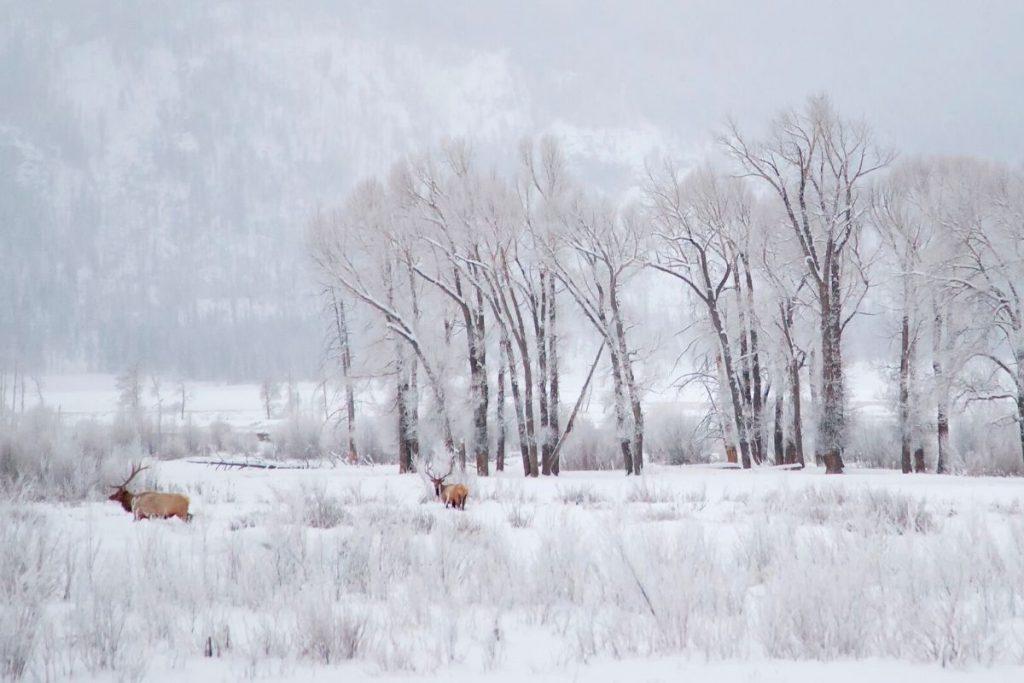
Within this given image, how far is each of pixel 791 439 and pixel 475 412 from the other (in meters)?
12.4

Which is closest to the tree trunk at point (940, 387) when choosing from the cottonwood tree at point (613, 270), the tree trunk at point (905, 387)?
the tree trunk at point (905, 387)

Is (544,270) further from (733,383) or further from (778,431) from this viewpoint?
(778,431)

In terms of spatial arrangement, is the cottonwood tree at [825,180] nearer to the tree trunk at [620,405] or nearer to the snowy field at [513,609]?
the tree trunk at [620,405]

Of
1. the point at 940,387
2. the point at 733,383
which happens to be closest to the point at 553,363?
the point at 733,383

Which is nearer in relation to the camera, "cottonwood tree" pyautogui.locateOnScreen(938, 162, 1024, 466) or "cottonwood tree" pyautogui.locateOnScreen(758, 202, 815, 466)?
"cottonwood tree" pyautogui.locateOnScreen(938, 162, 1024, 466)

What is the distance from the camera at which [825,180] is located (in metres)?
17.7

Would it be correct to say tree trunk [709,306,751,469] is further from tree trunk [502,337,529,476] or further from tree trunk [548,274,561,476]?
tree trunk [502,337,529,476]

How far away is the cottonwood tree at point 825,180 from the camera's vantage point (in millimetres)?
17109

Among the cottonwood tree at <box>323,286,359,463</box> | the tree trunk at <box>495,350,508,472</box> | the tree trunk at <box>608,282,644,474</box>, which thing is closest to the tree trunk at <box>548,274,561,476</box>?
the tree trunk at <box>495,350,508,472</box>

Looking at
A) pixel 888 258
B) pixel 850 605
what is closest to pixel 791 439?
pixel 888 258

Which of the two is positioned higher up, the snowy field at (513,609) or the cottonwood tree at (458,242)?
the cottonwood tree at (458,242)

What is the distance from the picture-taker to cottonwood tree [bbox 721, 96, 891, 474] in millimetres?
17109

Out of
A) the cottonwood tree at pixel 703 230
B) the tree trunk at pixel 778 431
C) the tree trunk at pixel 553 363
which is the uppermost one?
the cottonwood tree at pixel 703 230

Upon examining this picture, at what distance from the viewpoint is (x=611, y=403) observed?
19.9 metres
